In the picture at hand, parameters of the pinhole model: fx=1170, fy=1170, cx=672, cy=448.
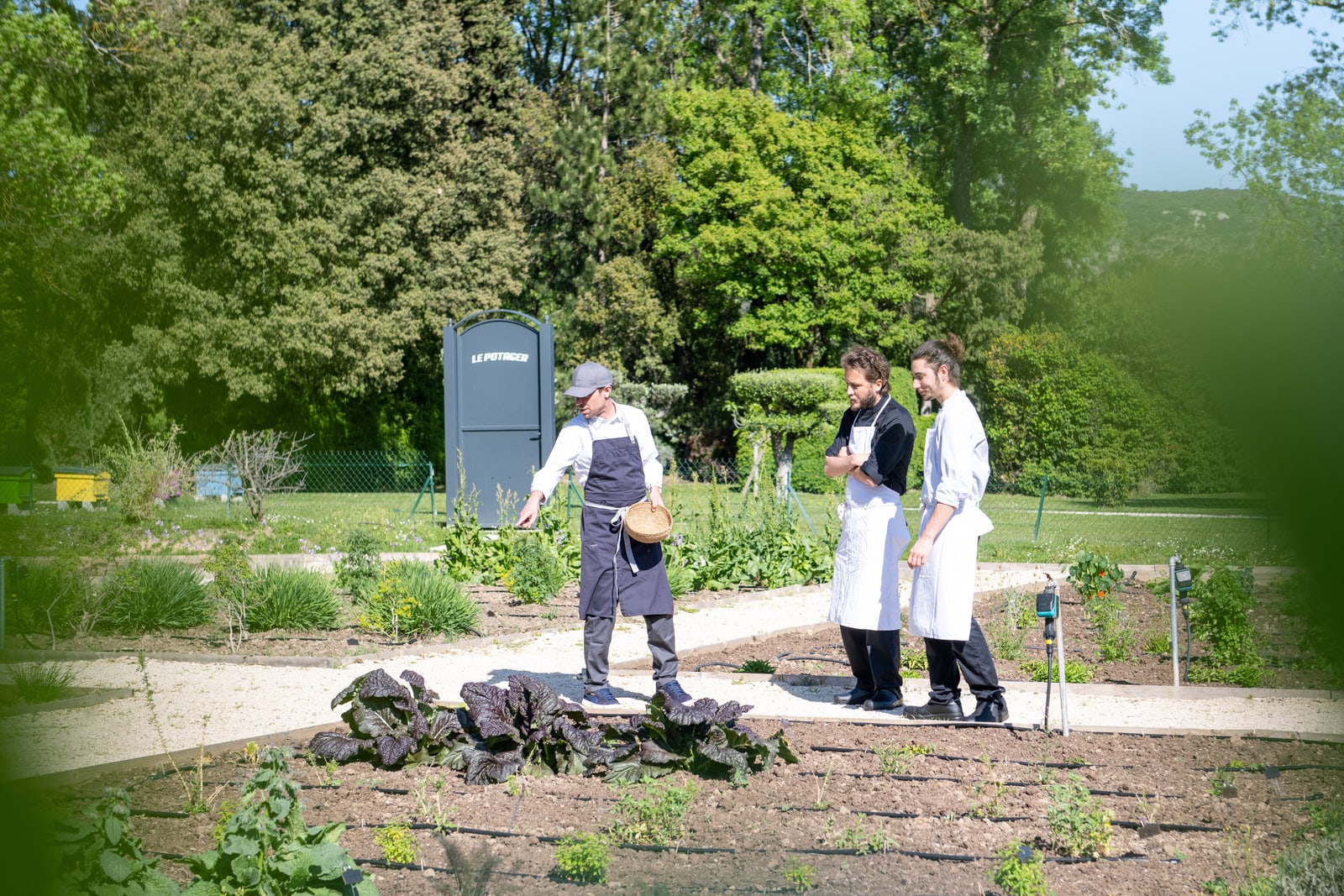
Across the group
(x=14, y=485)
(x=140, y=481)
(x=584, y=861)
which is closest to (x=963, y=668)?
(x=584, y=861)

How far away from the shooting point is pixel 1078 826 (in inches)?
157

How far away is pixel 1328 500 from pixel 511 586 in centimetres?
1000

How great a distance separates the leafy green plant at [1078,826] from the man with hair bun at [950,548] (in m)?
1.66

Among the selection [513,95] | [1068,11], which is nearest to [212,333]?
[513,95]

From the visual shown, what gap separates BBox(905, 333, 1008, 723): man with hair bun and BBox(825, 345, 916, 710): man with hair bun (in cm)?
22

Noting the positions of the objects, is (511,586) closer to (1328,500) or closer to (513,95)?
(1328,500)

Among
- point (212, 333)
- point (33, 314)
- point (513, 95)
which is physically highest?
point (513, 95)

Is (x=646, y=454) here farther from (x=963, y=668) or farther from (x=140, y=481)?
(x=140, y=481)

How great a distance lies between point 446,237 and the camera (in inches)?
1145

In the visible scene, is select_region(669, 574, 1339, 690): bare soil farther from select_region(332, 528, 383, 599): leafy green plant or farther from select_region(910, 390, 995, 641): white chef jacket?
select_region(332, 528, 383, 599): leafy green plant

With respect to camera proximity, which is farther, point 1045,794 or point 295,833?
point 1045,794

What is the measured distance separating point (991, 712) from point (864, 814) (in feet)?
6.11

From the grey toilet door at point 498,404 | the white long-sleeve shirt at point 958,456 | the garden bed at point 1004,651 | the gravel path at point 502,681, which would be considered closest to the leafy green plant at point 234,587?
the gravel path at point 502,681

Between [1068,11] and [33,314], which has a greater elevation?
[1068,11]
